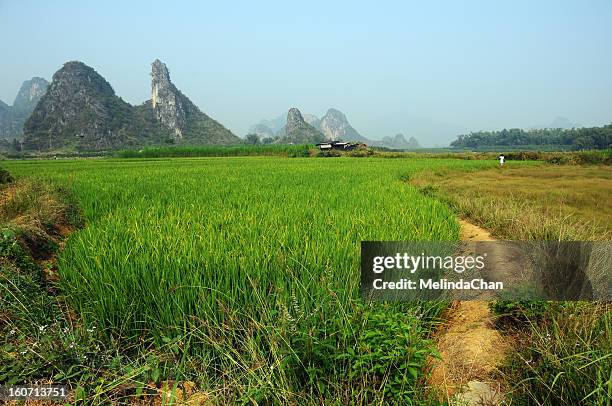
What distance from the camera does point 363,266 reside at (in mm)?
3146

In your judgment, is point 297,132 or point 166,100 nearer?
point 166,100

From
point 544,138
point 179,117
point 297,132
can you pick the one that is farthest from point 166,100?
point 544,138

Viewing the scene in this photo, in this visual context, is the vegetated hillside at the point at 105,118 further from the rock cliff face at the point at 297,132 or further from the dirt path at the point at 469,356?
the dirt path at the point at 469,356

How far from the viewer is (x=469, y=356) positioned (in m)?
2.71

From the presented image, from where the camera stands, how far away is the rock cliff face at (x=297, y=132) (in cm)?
14512

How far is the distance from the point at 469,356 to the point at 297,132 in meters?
149

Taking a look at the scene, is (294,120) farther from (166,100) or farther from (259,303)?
(259,303)

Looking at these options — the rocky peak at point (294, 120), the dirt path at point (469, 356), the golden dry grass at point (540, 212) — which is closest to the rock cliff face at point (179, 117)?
the rocky peak at point (294, 120)

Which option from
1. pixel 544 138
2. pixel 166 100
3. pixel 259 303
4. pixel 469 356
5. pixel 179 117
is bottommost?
pixel 469 356

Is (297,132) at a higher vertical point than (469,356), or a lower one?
A: higher

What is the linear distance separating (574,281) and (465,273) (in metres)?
0.96

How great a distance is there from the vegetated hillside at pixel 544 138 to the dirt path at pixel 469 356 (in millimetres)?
93098

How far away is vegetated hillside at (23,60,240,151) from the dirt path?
109m

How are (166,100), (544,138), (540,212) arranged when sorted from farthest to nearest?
1. (166,100)
2. (544,138)
3. (540,212)
